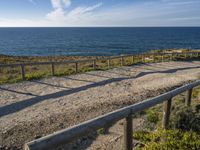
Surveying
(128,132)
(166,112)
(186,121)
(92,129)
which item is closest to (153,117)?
(186,121)

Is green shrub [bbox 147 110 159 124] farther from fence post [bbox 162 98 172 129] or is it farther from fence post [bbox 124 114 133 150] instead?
fence post [bbox 124 114 133 150]

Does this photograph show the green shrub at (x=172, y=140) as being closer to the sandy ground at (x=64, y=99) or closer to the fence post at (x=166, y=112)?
the fence post at (x=166, y=112)

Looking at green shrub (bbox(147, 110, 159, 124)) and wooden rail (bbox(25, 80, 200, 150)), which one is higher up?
wooden rail (bbox(25, 80, 200, 150))

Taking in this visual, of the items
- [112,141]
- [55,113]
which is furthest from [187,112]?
[55,113]

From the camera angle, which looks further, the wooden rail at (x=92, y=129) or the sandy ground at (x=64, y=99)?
the sandy ground at (x=64, y=99)

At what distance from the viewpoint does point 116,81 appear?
13.5 metres

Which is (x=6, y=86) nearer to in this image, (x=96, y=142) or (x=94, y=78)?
(x=94, y=78)

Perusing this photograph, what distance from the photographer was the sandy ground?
6895 millimetres

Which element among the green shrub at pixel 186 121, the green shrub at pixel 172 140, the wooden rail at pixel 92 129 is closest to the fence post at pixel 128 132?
the wooden rail at pixel 92 129

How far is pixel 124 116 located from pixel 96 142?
221cm

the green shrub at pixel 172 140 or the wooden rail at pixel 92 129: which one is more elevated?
the wooden rail at pixel 92 129

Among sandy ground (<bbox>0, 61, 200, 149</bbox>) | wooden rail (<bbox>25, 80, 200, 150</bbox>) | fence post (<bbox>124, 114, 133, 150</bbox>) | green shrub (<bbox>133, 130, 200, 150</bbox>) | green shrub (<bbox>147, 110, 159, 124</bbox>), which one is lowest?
sandy ground (<bbox>0, 61, 200, 149</bbox>)

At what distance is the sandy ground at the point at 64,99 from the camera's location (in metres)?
6.89

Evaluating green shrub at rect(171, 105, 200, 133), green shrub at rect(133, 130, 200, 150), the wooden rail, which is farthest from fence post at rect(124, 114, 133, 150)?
green shrub at rect(171, 105, 200, 133)
